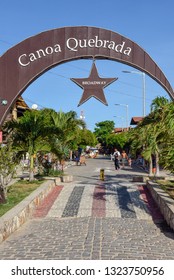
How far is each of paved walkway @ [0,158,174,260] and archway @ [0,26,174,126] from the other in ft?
12.6

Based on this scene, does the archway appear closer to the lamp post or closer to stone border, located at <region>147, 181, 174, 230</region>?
the lamp post

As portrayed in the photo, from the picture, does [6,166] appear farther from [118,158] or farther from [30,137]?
[118,158]

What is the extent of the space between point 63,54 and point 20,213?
18.2ft

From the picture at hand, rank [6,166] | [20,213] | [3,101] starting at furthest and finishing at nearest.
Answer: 1. [3,101]
2. [6,166]
3. [20,213]

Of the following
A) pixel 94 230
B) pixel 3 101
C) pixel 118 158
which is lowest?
pixel 94 230

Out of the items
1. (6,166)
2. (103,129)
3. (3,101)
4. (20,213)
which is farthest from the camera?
(103,129)

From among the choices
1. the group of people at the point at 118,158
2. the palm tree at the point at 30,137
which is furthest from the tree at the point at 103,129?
the palm tree at the point at 30,137

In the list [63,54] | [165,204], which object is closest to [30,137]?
[63,54]

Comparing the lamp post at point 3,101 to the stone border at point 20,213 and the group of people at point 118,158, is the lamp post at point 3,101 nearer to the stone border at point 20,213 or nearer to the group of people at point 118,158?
the stone border at point 20,213

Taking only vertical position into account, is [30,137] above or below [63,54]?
below

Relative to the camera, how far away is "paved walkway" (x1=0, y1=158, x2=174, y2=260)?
6.90 metres

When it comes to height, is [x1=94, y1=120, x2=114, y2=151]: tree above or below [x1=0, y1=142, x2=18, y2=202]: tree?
above

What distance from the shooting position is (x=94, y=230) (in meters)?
8.68

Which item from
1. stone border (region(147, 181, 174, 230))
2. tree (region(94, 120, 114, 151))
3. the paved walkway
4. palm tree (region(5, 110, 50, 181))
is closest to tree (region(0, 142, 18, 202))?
the paved walkway
